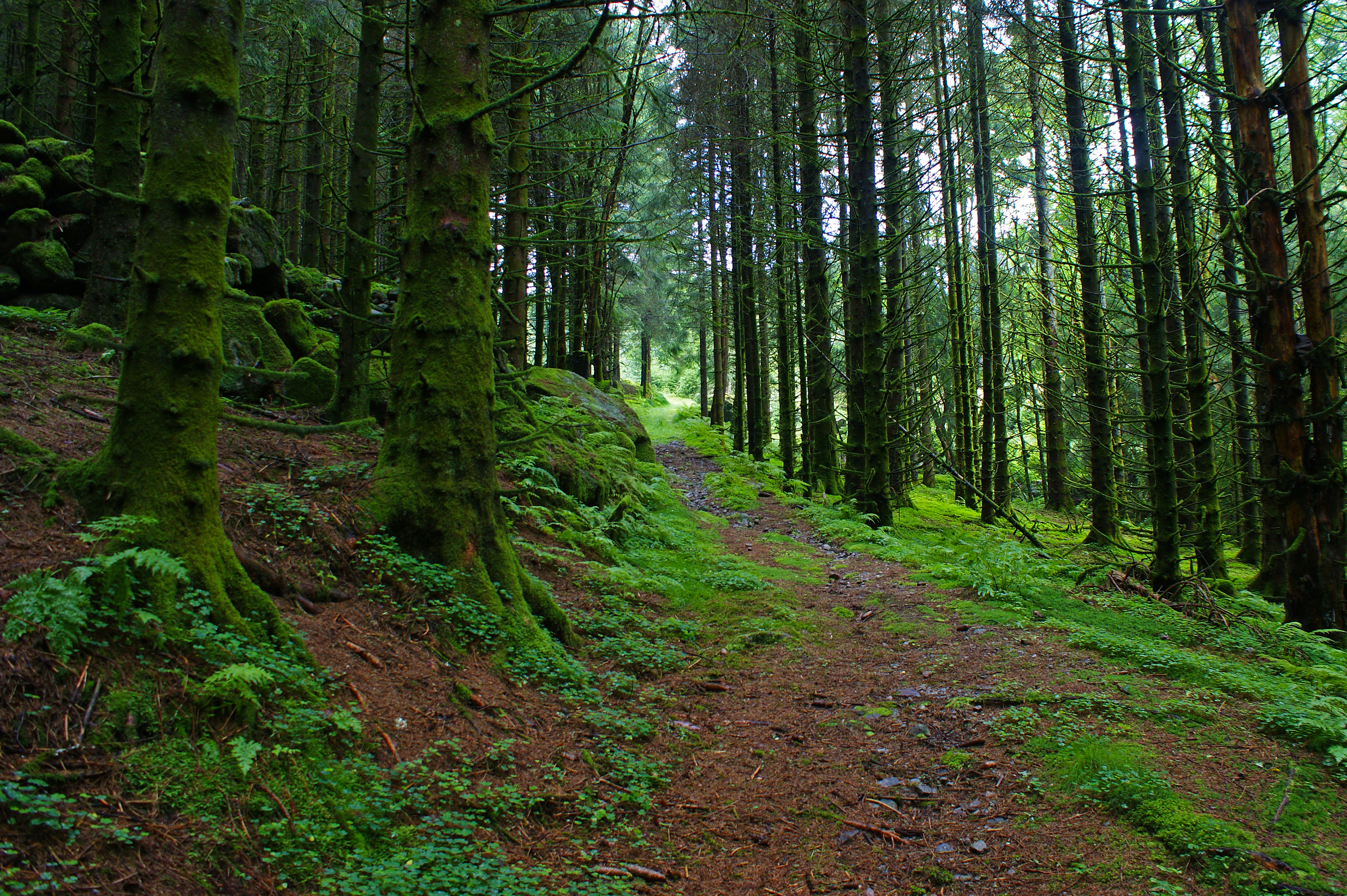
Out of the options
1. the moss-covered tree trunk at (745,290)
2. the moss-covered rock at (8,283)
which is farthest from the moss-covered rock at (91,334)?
the moss-covered tree trunk at (745,290)

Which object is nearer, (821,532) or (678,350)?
(821,532)

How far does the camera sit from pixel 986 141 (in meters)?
16.4

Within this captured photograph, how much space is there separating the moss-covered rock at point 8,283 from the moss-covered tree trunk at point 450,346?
22.0 feet

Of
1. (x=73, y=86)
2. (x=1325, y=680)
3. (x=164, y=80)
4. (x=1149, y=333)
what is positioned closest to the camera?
(x=164, y=80)

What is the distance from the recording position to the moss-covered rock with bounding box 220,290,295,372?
7.50 m

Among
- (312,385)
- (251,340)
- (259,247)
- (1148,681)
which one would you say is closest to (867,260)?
(1148,681)

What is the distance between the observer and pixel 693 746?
4.11 m

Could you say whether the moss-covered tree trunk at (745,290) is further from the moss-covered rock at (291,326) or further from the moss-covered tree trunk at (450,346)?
the moss-covered tree trunk at (450,346)

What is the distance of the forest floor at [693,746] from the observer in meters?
2.37

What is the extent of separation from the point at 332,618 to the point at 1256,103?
27.4ft

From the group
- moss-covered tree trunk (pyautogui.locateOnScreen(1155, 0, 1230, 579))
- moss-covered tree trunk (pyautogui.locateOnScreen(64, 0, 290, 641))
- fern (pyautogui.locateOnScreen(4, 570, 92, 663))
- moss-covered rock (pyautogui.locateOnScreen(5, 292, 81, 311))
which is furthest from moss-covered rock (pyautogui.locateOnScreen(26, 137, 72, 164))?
moss-covered tree trunk (pyautogui.locateOnScreen(1155, 0, 1230, 579))

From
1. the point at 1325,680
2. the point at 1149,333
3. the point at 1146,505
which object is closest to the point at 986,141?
the point at 1149,333

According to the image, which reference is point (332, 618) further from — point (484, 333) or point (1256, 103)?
point (1256, 103)

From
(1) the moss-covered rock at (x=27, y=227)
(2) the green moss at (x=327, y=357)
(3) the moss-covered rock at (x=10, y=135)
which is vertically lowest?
(2) the green moss at (x=327, y=357)
